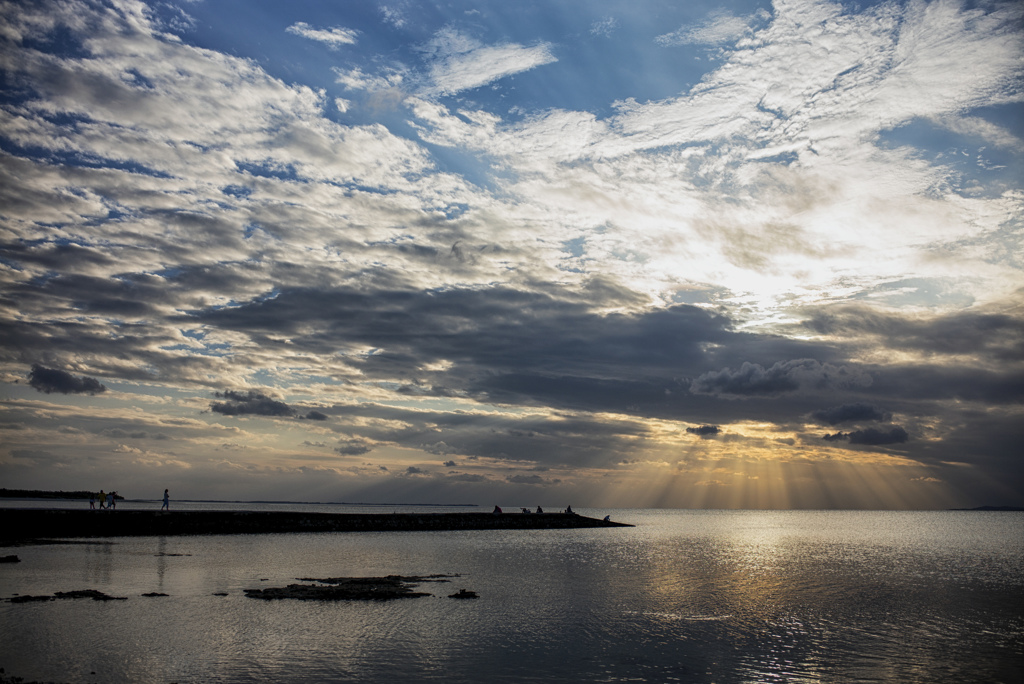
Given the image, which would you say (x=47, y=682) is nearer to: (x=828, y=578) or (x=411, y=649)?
(x=411, y=649)

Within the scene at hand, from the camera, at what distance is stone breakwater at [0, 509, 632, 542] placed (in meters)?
63.1

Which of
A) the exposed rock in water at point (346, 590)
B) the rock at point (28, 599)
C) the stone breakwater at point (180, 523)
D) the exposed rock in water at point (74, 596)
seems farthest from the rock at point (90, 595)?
the stone breakwater at point (180, 523)

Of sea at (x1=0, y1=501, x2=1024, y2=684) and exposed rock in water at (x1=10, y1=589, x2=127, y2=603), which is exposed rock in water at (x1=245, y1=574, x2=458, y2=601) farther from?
exposed rock in water at (x1=10, y1=589, x2=127, y2=603)

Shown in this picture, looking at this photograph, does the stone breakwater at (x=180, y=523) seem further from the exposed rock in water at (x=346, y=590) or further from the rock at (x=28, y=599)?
the exposed rock in water at (x=346, y=590)

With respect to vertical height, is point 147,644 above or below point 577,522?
above

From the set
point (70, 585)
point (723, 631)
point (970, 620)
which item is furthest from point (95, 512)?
point (970, 620)

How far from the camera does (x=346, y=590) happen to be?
33.4 meters

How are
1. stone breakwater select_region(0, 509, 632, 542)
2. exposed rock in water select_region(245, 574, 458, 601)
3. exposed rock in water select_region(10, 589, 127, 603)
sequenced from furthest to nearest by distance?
stone breakwater select_region(0, 509, 632, 542) → exposed rock in water select_region(245, 574, 458, 601) → exposed rock in water select_region(10, 589, 127, 603)

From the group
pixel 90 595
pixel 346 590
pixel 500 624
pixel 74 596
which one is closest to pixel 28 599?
pixel 74 596

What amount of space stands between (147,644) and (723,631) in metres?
21.9

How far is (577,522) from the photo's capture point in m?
124

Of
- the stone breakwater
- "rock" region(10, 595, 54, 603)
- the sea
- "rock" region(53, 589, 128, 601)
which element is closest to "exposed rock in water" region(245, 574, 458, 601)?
the sea

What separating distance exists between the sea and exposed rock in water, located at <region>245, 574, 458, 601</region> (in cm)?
125

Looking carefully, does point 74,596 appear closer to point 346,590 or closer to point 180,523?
point 346,590
